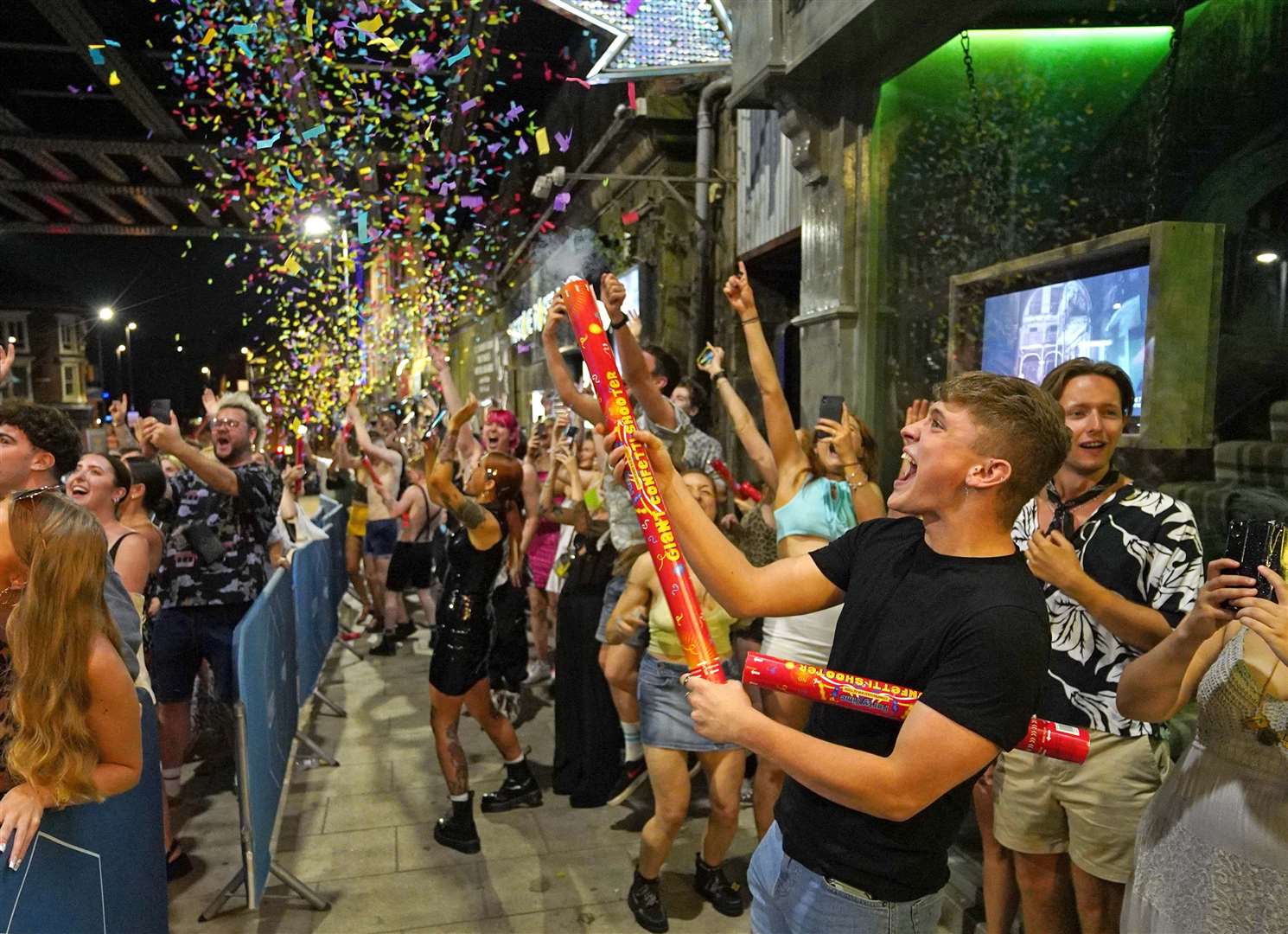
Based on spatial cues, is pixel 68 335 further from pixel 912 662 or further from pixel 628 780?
pixel 912 662

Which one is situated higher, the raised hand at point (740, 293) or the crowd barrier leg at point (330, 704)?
the raised hand at point (740, 293)

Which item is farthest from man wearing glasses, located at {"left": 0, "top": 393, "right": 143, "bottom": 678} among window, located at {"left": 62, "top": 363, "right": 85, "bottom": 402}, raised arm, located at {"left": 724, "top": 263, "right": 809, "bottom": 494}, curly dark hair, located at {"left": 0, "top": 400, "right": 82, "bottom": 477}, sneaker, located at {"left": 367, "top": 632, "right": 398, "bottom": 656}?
window, located at {"left": 62, "top": 363, "right": 85, "bottom": 402}

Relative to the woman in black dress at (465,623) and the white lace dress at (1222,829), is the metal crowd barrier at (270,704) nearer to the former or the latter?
the woman in black dress at (465,623)

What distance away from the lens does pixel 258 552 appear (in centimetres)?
493

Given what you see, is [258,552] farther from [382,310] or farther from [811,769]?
[382,310]

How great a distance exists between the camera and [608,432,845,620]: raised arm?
206cm

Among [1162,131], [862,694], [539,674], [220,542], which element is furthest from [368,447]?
[862,694]

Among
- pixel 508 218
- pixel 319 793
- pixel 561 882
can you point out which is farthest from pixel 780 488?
pixel 508 218

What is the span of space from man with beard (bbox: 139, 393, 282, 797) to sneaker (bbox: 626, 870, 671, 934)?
2.45 m

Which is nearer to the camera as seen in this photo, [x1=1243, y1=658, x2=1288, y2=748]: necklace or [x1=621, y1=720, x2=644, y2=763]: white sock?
[x1=1243, y1=658, x2=1288, y2=748]: necklace

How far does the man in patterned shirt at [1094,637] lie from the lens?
241 centimetres

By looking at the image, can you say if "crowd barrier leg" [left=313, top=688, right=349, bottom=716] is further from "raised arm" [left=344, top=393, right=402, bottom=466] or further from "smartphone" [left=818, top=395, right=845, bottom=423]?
"smartphone" [left=818, top=395, right=845, bottom=423]

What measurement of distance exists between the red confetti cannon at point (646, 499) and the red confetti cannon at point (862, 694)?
102mm

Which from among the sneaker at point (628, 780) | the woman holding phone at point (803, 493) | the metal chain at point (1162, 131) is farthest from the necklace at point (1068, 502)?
the sneaker at point (628, 780)
